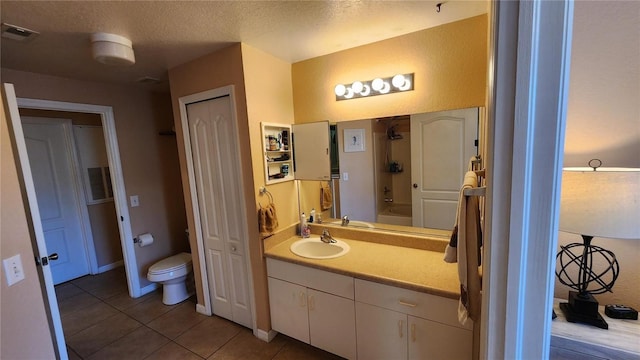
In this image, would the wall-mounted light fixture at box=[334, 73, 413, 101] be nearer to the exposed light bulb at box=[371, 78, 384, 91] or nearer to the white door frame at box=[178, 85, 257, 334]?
the exposed light bulb at box=[371, 78, 384, 91]

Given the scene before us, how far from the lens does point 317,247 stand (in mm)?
2201

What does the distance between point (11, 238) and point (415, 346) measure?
2.14m

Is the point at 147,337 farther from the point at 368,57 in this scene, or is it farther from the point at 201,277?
the point at 368,57

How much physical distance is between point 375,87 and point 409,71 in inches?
10.3

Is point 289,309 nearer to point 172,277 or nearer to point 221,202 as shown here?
point 221,202

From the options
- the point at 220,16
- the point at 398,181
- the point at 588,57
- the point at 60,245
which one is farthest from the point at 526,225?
the point at 60,245

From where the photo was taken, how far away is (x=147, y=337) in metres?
2.26

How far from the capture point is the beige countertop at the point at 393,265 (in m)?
1.45

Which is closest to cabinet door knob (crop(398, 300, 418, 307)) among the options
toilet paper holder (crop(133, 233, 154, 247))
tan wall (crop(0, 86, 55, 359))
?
tan wall (crop(0, 86, 55, 359))

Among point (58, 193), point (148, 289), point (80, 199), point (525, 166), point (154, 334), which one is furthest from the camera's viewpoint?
point (80, 199)

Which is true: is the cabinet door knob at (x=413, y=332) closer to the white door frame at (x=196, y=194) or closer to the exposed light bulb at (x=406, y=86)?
the white door frame at (x=196, y=194)

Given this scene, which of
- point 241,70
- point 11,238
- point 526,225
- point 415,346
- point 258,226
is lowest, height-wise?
point 415,346

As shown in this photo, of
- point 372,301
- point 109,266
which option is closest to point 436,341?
point 372,301

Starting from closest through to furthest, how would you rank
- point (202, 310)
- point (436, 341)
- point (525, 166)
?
point (525, 166) → point (436, 341) → point (202, 310)
